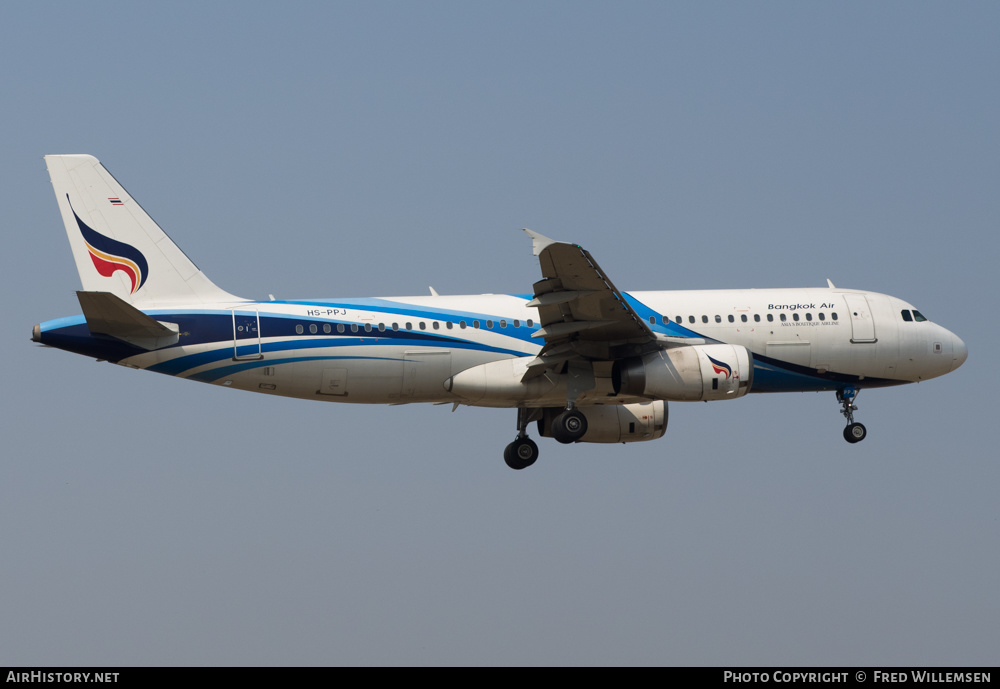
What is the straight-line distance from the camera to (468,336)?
135 ft

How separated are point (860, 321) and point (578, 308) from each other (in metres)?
10.5

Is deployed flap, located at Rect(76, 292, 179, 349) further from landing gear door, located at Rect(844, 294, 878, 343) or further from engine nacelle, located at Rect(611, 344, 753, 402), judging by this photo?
landing gear door, located at Rect(844, 294, 878, 343)

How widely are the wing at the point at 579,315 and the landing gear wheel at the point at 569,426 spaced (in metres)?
2.13

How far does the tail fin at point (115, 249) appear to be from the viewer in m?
40.9

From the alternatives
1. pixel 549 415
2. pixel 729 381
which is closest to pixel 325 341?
pixel 549 415

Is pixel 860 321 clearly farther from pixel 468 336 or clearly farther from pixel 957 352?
pixel 468 336

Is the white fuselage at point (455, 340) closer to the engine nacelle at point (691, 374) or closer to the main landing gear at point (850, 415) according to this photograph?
the main landing gear at point (850, 415)

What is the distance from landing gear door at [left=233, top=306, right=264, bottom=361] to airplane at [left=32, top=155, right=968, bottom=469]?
0.14 ft

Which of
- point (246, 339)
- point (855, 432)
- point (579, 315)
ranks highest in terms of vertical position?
point (246, 339)

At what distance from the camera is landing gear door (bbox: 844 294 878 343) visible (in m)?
43.4

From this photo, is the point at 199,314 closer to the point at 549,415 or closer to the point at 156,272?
the point at 156,272

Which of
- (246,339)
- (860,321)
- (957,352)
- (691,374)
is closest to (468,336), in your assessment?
(246,339)

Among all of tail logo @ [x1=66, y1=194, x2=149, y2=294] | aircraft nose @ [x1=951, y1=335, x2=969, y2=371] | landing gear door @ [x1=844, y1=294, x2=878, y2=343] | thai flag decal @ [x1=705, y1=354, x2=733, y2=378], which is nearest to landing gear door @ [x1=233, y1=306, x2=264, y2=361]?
tail logo @ [x1=66, y1=194, x2=149, y2=294]

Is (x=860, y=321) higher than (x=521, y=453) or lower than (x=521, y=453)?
higher
